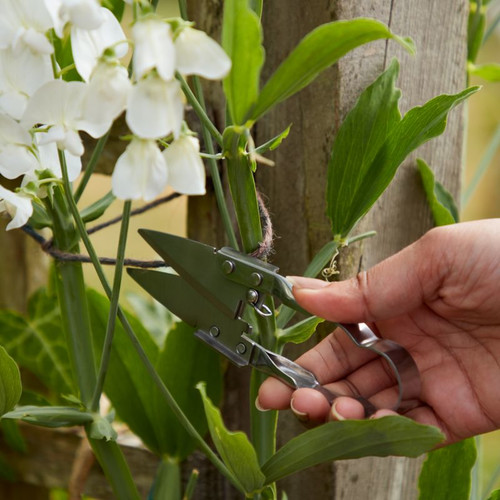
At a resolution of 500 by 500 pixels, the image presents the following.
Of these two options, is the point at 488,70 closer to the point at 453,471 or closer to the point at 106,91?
the point at 453,471

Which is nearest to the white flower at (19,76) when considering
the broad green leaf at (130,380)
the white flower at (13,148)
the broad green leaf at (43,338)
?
the white flower at (13,148)

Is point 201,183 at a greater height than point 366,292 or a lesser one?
greater

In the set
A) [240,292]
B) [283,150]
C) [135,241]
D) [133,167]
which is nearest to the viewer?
[133,167]

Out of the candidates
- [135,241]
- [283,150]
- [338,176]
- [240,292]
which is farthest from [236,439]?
[135,241]

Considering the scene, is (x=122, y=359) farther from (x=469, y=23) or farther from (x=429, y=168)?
(x=469, y=23)

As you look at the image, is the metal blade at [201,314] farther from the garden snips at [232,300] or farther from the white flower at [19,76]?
the white flower at [19,76]

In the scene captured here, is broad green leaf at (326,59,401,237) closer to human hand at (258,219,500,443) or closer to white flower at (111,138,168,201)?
human hand at (258,219,500,443)
